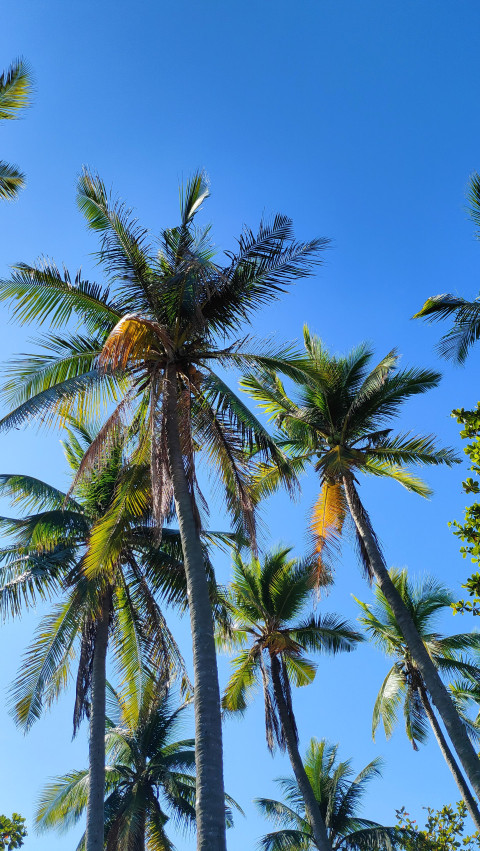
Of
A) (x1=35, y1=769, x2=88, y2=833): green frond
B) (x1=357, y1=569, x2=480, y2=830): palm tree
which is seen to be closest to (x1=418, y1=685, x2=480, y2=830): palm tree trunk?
(x1=357, y1=569, x2=480, y2=830): palm tree

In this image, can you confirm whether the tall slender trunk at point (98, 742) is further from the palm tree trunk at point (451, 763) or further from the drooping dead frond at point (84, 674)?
the palm tree trunk at point (451, 763)

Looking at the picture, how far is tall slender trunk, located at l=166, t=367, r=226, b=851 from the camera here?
24.4 feet

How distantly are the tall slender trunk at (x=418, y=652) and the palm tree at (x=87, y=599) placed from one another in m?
4.35

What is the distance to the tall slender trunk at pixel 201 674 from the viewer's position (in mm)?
7430

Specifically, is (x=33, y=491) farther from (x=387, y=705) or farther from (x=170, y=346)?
(x=387, y=705)

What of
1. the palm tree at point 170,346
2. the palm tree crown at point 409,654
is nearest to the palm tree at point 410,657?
the palm tree crown at point 409,654

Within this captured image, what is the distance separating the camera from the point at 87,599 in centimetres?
1280

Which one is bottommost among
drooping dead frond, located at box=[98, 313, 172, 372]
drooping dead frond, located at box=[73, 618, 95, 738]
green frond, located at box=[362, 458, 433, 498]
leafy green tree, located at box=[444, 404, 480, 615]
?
leafy green tree, located at box=[444, 404, 480, 615]

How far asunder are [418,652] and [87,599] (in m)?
6.30

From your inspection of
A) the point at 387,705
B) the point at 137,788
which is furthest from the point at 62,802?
the point at 387,705

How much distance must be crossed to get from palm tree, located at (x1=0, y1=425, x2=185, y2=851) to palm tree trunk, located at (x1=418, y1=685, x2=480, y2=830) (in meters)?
7.34

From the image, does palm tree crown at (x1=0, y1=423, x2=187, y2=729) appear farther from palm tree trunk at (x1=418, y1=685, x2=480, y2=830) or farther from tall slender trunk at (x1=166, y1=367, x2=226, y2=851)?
palm tree trunk at (x1=418, y1=685, x2=480, y2=830)

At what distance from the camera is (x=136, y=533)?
1496cm

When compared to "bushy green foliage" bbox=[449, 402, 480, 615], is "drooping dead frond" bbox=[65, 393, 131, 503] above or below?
above
